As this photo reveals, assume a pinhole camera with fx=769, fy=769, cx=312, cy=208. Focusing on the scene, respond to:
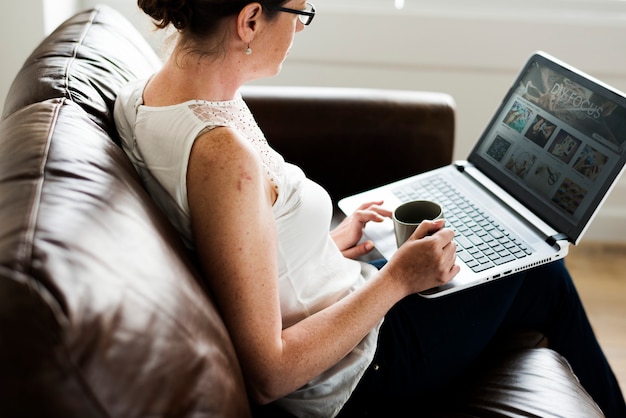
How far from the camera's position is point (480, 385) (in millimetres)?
1234

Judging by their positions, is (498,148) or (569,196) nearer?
(569,196)

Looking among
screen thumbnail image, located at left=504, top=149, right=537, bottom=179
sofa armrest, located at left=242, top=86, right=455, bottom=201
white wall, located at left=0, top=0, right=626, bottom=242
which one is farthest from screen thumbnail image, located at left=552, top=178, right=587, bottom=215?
white wall, located at left=0, top=0, right=626, bottom=242

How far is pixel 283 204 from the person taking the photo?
3.56ft

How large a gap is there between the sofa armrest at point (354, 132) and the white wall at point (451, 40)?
1.95 ft

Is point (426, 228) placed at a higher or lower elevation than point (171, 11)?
lower

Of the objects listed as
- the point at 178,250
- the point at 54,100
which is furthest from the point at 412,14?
the point at 178,250

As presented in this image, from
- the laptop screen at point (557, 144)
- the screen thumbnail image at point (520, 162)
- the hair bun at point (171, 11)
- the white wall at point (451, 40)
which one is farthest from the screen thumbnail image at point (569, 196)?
the white wall at point (451, 40)

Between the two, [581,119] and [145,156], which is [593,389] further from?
[145,156]

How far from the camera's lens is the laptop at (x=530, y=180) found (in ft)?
4.25

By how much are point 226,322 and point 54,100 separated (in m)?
0.41

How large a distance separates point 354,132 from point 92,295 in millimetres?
1115

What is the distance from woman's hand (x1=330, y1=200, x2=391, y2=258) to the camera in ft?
4.63

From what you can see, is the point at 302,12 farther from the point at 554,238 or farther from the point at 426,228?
the point at 554,238

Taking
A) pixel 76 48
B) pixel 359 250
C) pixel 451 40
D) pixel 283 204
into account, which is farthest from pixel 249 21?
pixel 451 40
